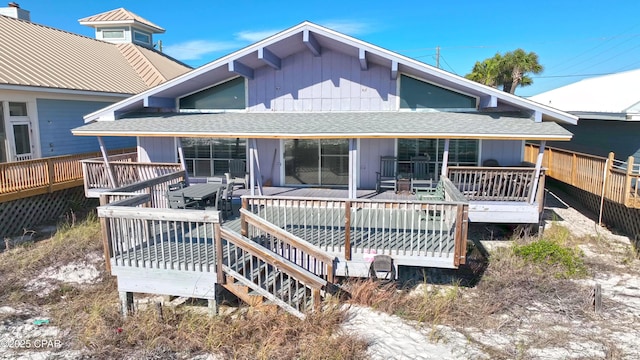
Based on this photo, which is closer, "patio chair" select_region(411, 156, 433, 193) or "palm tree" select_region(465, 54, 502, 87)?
"patio chair" select_region(411, 156, 433, 193)

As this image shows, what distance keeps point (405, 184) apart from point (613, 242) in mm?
5534

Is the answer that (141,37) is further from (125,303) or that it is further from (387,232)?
(387,232)

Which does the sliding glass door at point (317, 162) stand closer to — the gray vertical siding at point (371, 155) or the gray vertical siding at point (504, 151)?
the gray vertical siding at point (371, 155)

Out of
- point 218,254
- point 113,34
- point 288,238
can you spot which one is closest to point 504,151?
point 288,238

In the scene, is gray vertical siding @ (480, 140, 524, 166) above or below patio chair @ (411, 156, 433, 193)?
above

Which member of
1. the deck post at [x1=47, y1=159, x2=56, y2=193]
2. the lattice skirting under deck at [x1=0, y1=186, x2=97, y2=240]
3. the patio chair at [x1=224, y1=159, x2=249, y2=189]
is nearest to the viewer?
the lattice skirting under deck at [x1=0, y1=186, x2=97, y2=240]

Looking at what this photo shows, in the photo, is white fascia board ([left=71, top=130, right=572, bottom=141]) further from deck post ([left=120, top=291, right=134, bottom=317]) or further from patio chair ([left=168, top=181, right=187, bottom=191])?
deck post ([left=120, top=291, right=134, bottom=317])

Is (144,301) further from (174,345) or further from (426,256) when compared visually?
(426,256)

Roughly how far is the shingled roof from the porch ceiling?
369 cm

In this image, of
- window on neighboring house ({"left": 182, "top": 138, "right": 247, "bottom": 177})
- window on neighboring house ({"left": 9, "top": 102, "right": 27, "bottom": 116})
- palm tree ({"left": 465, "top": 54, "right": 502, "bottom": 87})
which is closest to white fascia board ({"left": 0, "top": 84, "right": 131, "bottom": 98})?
window on neighboring house ({"left": 9, "top": 102, "right": 27, "bottom": 116})

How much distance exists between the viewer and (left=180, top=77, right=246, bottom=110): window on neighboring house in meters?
12.2

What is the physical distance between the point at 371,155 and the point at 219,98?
4843 millimetres

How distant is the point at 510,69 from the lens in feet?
Answer: 85.4

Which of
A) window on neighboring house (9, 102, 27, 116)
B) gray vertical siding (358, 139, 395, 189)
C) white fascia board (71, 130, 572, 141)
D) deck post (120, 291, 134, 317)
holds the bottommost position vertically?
deck post (120, 291, 134, 317)
